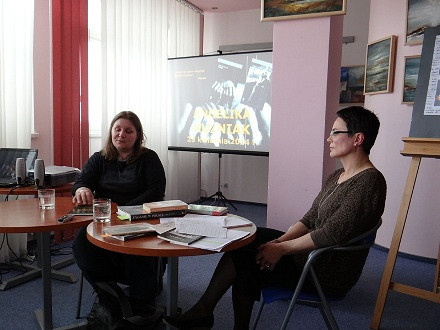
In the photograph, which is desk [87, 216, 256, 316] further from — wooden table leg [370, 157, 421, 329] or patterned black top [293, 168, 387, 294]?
wooden table leg [370, 157, 421, 329]

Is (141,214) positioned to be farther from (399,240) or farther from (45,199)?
(399,240)

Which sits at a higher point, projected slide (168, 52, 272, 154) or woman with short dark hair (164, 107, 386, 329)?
projected slide (168, 52, 272, 154)

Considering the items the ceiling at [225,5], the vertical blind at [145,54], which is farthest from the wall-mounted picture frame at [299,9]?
the ceiling at [225,5]

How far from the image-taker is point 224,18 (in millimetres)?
5391

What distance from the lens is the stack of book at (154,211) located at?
157cm

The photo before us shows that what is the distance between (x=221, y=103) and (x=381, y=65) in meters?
1.89

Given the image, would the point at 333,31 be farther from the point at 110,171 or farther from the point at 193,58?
the point at 193,58

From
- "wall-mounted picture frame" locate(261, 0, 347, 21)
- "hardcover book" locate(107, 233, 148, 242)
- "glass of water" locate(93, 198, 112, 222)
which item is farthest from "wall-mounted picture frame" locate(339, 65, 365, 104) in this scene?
"hardcover book" locate(107, 233, 148, 242)

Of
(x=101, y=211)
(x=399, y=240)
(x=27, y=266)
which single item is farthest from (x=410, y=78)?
(x=27, y=266)

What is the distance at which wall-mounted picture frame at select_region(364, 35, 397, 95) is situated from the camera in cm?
335

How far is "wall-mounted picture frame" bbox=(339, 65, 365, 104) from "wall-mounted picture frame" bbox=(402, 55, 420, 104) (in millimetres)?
1245

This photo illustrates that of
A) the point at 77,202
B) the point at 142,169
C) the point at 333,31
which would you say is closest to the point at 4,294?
the point at 77,202

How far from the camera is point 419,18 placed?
313 centimetres

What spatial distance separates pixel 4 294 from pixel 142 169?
1265 mm
